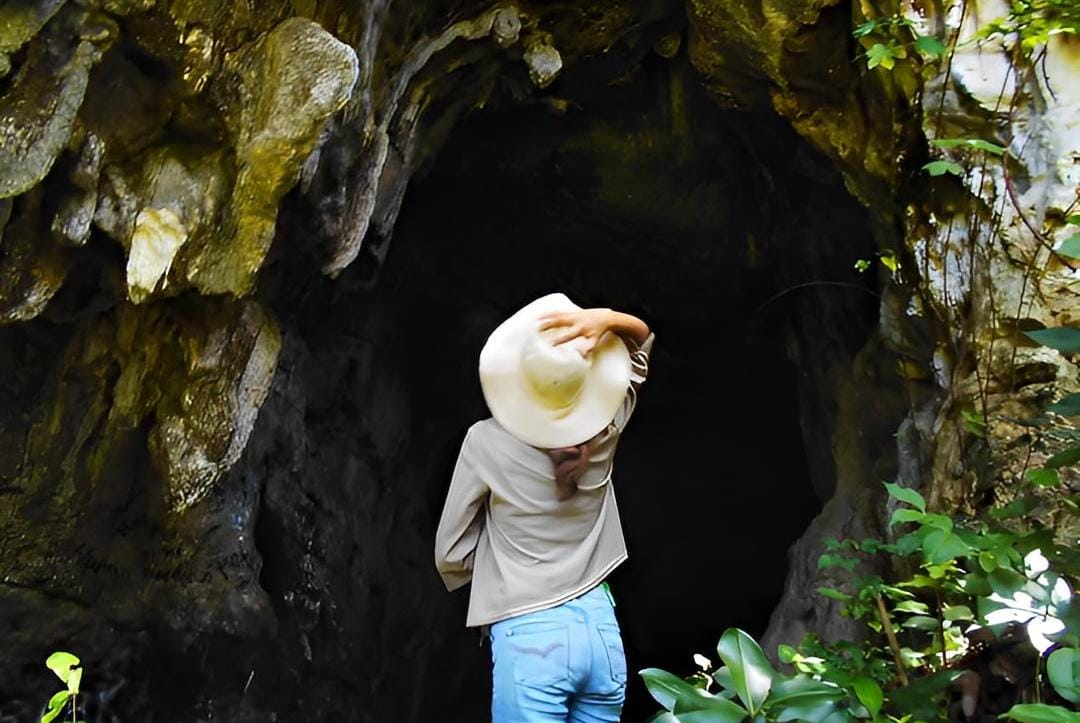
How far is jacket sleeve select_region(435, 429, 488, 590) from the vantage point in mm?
2229

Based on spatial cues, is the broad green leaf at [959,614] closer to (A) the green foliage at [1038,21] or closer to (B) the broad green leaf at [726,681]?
(B) the broad green leaf at [726,681]

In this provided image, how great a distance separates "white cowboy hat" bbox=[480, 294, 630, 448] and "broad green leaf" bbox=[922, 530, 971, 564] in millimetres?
694

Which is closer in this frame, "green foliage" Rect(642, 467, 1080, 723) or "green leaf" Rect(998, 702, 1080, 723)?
"green leaf" Rect(998, 702, 1080, 723)

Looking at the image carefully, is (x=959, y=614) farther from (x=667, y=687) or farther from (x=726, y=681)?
(x=667, y=687)

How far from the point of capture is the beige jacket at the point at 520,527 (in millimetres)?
2170

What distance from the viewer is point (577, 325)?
2.19 metres

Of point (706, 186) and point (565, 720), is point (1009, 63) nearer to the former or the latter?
point (565, 720)

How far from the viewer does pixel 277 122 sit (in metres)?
2.67

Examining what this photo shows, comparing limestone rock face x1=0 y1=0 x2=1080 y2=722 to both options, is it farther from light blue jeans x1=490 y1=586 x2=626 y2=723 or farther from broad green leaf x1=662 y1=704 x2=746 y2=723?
broad green leaf x1=662 y1=704 x2=746 y2=723

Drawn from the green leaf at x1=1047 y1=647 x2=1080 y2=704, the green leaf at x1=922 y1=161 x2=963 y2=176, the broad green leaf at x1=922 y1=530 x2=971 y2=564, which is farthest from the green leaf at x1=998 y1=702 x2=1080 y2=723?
the green leaf at x1=922 y1=161 x2=963 y2=176

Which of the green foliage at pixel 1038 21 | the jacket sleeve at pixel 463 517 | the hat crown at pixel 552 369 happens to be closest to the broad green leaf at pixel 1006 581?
the hat crown at pixel 552 369

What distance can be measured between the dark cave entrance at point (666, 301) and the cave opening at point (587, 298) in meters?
0.01

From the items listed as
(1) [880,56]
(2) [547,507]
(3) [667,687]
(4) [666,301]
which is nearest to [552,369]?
(2) [547,507]

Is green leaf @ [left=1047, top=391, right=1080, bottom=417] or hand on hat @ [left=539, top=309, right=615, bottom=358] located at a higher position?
hand on hat @ [left=539, top=309, right=615, bottom=358]
